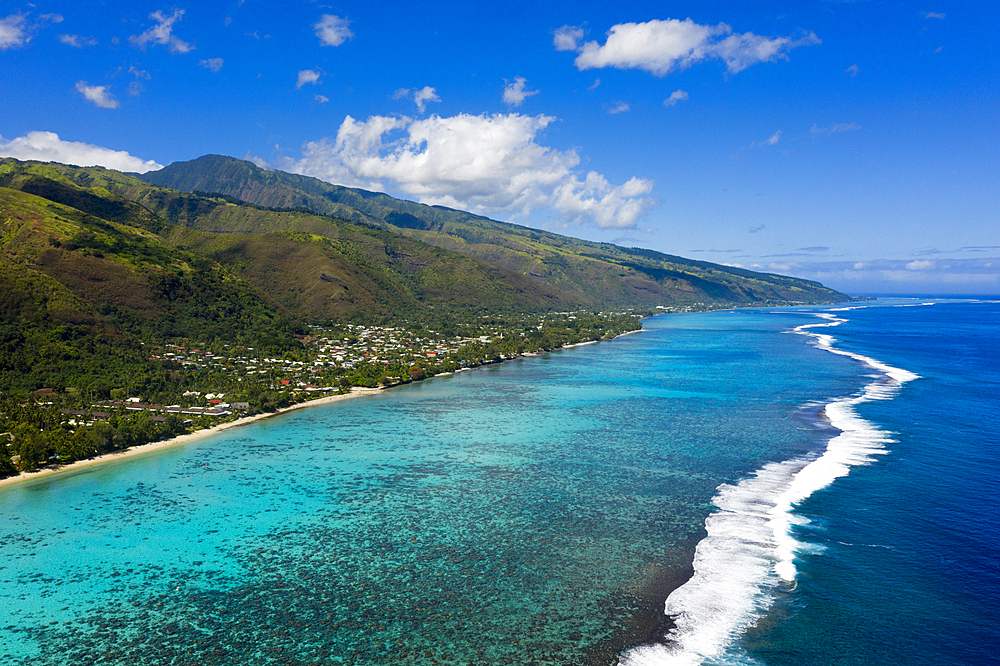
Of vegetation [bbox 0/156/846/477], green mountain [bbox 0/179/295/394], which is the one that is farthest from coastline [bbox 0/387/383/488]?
green mountain [bbox 0/179/295/394]

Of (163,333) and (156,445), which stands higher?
(163,333)

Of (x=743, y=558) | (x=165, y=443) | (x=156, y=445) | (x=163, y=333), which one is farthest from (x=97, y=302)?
(x=743, y=558)

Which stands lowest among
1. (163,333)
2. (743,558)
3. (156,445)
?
(156,445)

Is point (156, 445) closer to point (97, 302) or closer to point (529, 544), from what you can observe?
point (529, 544)

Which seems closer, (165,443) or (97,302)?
(165,443)

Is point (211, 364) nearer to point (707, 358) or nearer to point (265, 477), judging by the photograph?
point (265, 477)

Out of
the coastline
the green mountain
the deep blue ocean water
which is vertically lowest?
the coastline

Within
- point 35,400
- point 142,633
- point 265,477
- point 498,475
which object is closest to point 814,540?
point 498,475

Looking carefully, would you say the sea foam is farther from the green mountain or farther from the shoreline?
the green mountain
